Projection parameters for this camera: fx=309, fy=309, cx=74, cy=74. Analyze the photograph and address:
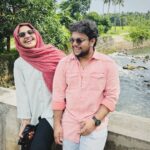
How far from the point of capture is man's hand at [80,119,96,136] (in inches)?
76.7

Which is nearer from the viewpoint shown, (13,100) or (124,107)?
(13,100)

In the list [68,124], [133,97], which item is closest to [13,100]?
[68,124]

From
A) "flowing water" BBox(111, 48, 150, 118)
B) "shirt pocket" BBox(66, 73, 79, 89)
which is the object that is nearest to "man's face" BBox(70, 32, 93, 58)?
"shirt pocket" BBox(66, 73, 79, 89)

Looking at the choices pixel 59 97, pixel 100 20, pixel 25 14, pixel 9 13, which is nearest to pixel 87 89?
pixel 59 97

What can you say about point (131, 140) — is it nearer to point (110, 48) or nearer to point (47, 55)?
point (47, 55)

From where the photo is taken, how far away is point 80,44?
1.96m

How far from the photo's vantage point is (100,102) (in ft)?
6.57

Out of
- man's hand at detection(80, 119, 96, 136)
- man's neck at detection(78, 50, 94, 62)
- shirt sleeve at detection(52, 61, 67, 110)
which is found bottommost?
man's hand at detection(80, 119, 96, 136)

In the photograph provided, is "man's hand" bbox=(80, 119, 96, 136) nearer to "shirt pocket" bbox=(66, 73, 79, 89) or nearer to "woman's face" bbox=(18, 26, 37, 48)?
"shirt pocket" bbox=(66, 73, 79, 89)

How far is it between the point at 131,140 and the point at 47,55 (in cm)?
88

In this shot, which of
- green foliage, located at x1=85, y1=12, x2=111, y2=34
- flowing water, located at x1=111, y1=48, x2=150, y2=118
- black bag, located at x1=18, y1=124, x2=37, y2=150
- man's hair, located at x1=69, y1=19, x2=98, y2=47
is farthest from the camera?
green foliage, located at x1=85, y1=12, x2=111, y2=34

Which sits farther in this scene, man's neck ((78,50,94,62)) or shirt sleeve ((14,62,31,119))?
shirt sleeve ((14,62,31,119))

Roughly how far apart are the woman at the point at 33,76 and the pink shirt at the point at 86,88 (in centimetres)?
24

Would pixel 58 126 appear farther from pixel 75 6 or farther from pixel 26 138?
pixel 75 6
